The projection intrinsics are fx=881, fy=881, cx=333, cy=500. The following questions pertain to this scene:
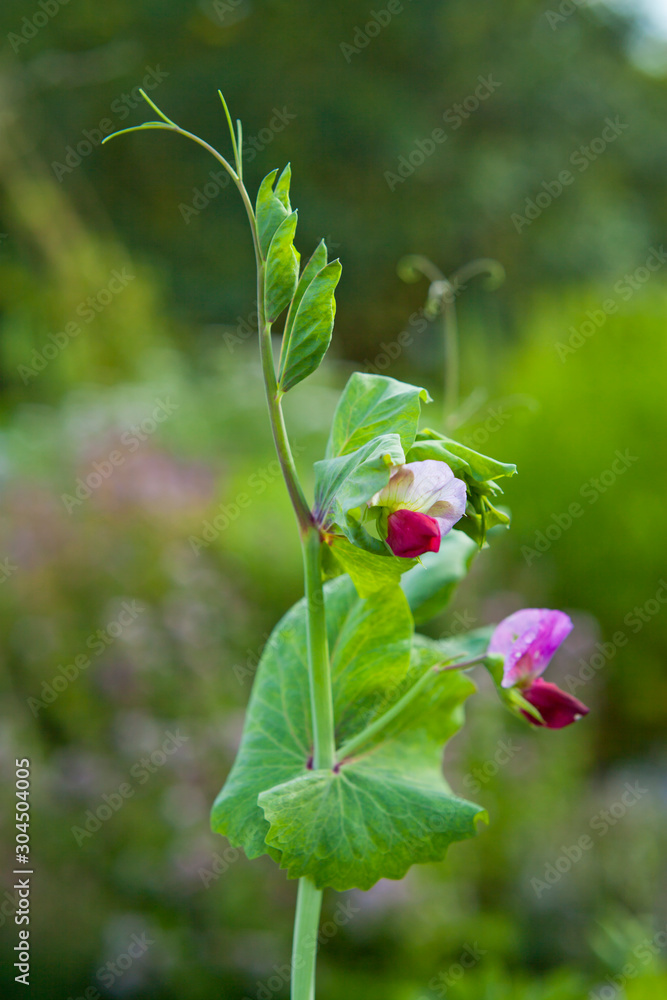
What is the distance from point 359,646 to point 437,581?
0.09 metres

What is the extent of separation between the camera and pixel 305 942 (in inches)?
18.4

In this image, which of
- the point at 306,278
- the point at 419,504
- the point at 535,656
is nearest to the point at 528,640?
the point at 535,656

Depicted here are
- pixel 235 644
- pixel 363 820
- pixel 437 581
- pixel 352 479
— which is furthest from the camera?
pixel 235 644

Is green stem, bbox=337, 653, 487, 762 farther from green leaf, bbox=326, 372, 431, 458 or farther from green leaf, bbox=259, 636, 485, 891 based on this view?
green leaf, bbox=326, 372, 431, 458

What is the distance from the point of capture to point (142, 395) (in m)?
5.51

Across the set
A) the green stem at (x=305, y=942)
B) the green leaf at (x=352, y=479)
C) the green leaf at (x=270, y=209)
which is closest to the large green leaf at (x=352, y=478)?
the green leaf at (x=352, y=479)

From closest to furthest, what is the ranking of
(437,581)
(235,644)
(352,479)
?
1. (352,479)
2. (437,581)
3. (235,644)

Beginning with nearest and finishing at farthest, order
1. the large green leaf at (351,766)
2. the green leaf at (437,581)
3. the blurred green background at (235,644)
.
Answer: the large green leaf at (351,766), the green leaf at (437,581), the blurred green background at (235,644)

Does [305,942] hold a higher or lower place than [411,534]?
lower

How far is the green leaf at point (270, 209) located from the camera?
0.43 meters

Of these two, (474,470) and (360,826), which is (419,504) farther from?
(360,826)

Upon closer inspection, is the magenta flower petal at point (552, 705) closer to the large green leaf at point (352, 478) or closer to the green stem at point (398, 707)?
the green stem at point (398, 707)

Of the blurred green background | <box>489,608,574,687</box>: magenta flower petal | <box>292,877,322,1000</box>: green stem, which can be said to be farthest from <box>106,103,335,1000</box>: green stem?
the blurred green background

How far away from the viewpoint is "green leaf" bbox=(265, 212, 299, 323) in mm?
419
